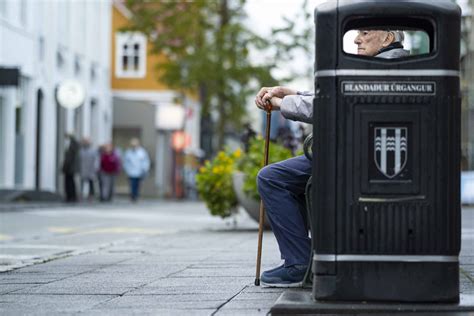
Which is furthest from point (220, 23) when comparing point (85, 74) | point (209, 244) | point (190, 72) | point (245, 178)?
point (209, 244)

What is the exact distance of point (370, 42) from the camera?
6.45 meters

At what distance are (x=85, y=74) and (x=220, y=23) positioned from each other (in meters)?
5.97

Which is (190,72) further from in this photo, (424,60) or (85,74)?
(424,60)

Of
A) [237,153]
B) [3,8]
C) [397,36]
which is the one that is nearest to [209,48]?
[3,8]

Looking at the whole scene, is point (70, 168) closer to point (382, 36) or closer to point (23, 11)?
point (23, 11)

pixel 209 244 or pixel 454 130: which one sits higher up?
pixel 454 130

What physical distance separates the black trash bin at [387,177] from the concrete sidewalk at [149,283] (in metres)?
0.53

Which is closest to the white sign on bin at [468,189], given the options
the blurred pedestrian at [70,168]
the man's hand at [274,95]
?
the blurred pedestrian at [70,168]

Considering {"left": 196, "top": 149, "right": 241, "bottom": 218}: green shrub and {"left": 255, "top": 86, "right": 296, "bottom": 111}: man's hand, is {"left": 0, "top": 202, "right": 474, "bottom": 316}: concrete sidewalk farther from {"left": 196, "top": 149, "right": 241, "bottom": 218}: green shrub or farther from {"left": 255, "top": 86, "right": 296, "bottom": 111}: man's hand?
{"left": 196, "top": 149, "right": 241, "bottom": 218}: green shrub

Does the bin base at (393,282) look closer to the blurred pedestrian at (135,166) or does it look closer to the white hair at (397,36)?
the white hair at (397,36)

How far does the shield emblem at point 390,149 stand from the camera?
228 inches

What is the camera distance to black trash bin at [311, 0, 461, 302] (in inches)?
228

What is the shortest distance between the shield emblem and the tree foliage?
32.9m

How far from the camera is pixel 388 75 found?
5.81 metres
